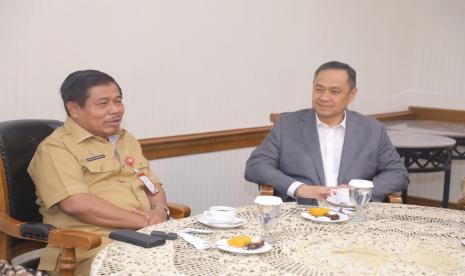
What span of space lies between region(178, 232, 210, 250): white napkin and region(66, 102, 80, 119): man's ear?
97 centimetres

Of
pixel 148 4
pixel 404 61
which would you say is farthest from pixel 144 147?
pixel 404 61

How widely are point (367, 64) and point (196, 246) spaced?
3.95 meters

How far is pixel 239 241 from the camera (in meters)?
2.08

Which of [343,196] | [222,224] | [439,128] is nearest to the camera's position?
[222,224]

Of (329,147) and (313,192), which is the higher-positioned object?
(329,147)

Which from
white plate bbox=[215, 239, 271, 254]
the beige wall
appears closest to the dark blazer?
the beige wall

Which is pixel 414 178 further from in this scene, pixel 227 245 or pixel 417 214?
pixel 227 245

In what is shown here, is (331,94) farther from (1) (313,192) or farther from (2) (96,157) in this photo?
(2) (96,157)

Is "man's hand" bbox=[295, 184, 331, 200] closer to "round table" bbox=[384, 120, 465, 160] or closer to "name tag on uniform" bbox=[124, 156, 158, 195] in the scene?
"name tag on uniform" bbox=[124, 156, 158, 195]

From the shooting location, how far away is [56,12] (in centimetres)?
336

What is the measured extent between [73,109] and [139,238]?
103 cm

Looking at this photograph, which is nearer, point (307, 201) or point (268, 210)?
point (268, 210)

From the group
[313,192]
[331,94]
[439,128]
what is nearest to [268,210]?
[313,192]

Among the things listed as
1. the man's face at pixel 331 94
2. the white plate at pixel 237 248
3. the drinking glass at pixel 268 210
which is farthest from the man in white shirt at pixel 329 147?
the white plate at pixel 237 248
